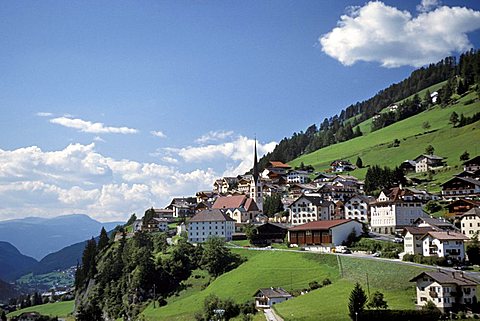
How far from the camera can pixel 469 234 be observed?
253ft

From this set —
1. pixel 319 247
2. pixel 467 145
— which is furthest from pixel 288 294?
pixel 467 145

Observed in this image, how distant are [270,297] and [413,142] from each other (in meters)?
106

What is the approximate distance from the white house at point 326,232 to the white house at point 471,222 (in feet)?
48.3

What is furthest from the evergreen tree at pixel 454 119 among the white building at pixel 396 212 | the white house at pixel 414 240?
the white house at pixel 414 240

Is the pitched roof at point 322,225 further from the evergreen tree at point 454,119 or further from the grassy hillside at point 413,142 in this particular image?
the evergreen tree at point 454,119

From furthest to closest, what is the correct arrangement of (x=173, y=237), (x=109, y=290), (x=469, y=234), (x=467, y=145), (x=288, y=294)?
(x=467, y=145), (x=173, y=237), (x=109, y=290), (x=469, y=234), (x=288, y=294)

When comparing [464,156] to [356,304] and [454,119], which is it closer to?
[454,119]

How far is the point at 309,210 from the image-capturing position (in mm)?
105000

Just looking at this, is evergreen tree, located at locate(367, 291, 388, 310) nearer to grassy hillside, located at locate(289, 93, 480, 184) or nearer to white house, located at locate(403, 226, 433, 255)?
white house, located at locate(403, 226, 433, 255)

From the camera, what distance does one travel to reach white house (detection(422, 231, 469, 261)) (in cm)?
6378

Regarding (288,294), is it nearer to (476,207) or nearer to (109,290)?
(476,207)

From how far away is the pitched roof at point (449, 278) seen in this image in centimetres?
5038

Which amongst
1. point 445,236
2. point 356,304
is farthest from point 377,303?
point 445,236

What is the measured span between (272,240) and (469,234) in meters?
31.7
